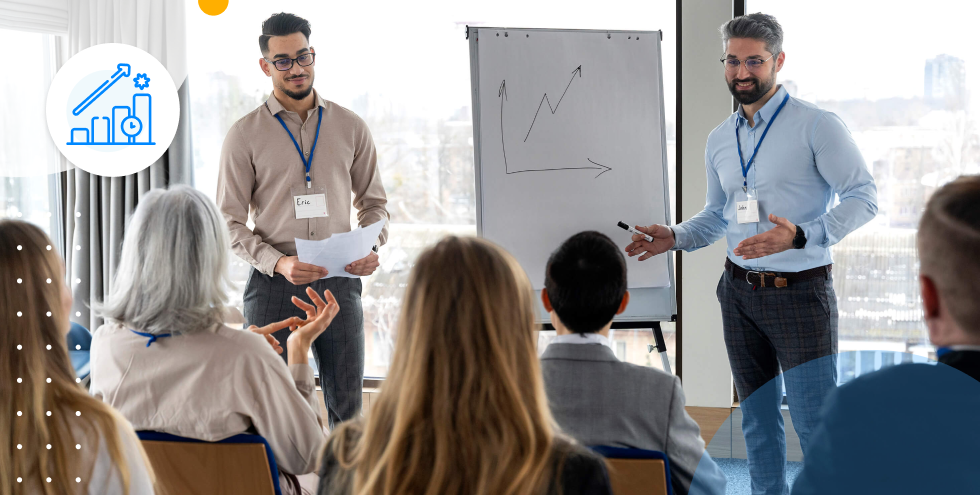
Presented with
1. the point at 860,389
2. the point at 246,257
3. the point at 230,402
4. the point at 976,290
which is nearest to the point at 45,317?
the point at 230,402

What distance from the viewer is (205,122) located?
376cm

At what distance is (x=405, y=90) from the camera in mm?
3590

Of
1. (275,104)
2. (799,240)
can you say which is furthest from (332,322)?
(799,240)

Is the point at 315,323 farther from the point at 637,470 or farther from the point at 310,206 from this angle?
the point at 637,470

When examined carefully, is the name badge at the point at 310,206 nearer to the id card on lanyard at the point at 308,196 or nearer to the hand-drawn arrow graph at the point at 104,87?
Answer: the id card on lanyard at the point at 308,196

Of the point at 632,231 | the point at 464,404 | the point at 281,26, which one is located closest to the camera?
the point at 464,404

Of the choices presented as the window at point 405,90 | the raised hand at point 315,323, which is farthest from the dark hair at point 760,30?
the raised hand at point 315,323

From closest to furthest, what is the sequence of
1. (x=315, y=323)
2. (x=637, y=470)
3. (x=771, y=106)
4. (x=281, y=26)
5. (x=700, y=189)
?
1. (x=637, y=470)
2. (x=315, y=323)
3. (x=771, y=106)
4. (x=281, y=26)
5. (x=700, y=189)

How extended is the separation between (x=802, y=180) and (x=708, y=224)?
0.42 meters

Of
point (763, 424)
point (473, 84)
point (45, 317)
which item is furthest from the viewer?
point (473, 84)

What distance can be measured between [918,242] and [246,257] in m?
2.20

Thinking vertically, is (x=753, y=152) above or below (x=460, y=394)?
above

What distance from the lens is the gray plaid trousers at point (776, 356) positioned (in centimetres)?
231

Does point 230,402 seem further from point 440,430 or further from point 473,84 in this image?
point 473,84
